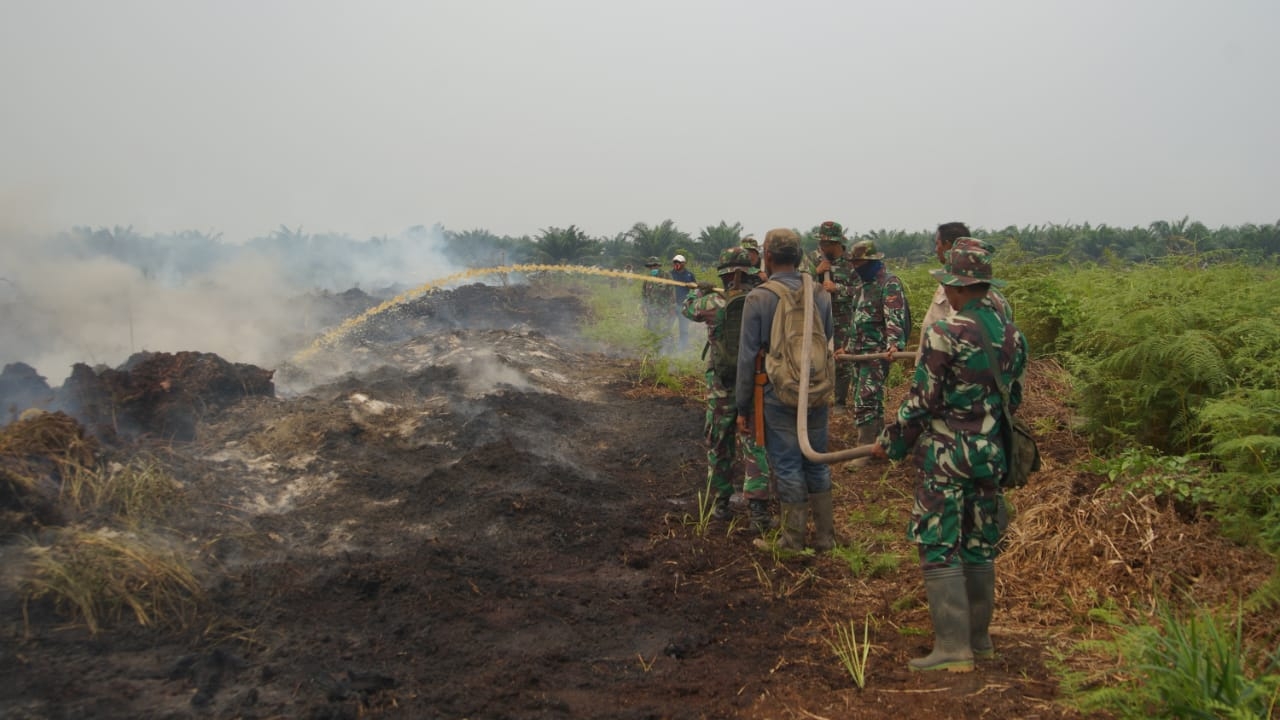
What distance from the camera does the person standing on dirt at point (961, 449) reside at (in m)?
3.81

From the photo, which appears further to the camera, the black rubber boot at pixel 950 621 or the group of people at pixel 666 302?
the group of people at pixel 666 302

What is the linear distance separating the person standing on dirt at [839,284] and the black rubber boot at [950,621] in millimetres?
3978

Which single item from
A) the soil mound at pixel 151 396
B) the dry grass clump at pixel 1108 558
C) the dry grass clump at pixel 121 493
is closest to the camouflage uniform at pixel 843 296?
the dry grass clump at pixel 1108 558

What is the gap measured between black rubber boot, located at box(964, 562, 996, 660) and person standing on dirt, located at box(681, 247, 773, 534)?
208 centimetres

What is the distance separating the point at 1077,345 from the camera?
277 inches

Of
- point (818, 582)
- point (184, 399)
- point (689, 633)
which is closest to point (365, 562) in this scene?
point (689, 633)

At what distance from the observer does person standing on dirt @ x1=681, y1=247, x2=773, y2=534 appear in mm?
6027

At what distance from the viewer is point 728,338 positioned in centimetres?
608

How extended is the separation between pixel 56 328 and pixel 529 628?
39.8ft

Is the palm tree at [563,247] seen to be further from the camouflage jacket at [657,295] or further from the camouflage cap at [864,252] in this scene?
the camouflage cap at [864,252]

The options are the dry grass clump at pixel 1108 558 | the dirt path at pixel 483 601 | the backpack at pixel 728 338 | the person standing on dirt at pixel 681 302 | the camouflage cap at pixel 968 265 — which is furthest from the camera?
the person standing on dirt at pixel 681 302

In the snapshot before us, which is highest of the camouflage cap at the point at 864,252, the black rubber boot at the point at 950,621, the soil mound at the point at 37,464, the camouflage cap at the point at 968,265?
the camouflage cap at the point at 864,252

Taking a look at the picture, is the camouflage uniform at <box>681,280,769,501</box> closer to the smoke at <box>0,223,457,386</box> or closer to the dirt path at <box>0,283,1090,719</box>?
the dirt path at <box>0,283,1090,719</box>

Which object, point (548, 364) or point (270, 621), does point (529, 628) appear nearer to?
point (270, 621)
